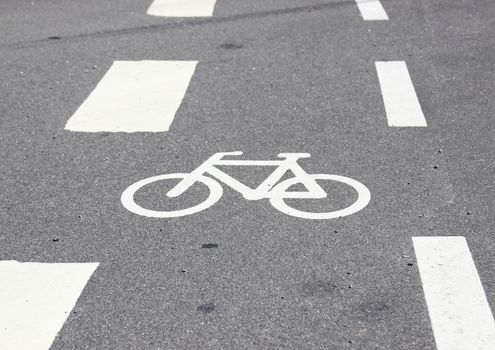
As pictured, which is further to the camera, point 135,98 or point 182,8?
point 182,8

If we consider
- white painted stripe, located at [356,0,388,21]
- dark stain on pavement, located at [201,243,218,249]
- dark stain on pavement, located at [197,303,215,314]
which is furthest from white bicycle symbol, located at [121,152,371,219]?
white painted stripe, located at [356,0,388,21]

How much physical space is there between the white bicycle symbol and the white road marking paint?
40.6 inches

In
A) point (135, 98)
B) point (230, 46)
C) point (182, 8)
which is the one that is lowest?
point (182, 8)

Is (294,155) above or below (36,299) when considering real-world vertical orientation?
below

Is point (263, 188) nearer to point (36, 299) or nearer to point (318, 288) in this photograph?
point (318, 288)

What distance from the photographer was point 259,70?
1011cm

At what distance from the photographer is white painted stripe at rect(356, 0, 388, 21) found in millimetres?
12133

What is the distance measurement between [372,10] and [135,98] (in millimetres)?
4510

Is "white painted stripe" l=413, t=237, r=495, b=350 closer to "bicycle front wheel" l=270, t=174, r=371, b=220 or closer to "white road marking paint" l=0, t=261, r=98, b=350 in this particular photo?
"bicycle front wheel" l=270, t=174, r=371, b=220

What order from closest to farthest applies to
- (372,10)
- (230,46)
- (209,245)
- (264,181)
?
(209,245), (264,181), (230,46), (372,10)

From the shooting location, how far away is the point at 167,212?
6.74 m

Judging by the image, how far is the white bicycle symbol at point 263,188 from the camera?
6.73 meters

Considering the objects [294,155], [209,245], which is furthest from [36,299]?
[294,155]

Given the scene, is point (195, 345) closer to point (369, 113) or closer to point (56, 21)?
point (369, 113)
